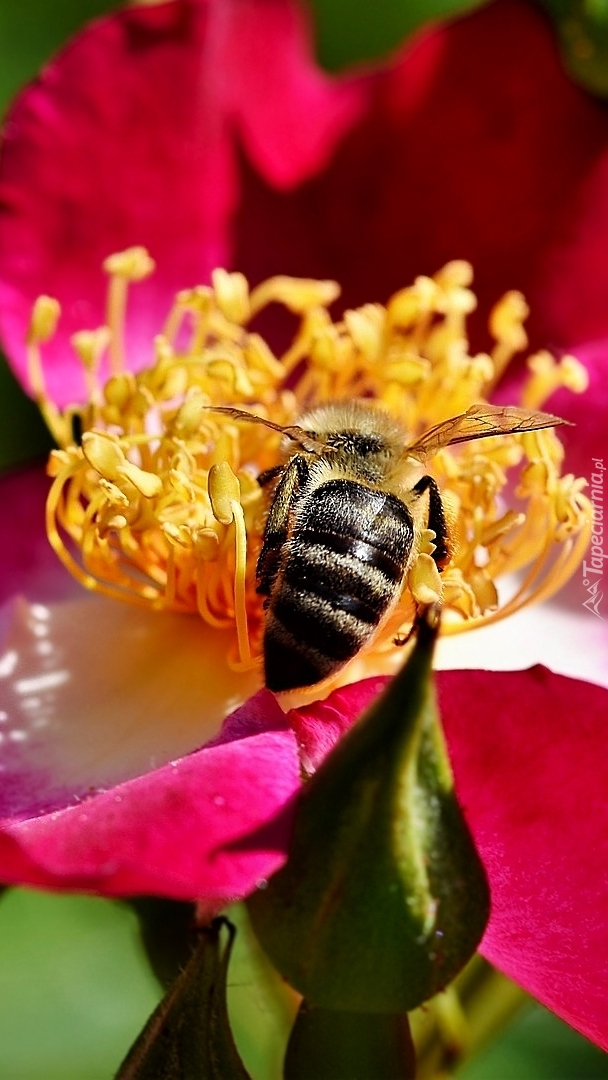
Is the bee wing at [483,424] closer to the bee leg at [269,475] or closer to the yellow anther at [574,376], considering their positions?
the bee leg at [269,475]

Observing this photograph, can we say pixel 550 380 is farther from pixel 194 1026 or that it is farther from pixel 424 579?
pixel 194 1026

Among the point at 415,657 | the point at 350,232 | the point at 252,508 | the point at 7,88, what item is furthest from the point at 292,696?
the point at 7,88

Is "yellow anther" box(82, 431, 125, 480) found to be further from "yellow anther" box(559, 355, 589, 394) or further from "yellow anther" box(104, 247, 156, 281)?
"yellow anther" box(559, 355, 589, 394)

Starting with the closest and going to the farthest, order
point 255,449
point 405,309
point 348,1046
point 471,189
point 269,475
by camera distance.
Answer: point 348,1046 → point 269,475 → point 255,449 → point 405,309 → point 471,189

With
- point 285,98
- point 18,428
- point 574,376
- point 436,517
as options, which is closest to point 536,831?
point 436,517

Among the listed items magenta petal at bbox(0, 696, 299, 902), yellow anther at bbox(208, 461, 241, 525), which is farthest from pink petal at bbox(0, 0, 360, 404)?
magenta petal at bbox(0, 696, 299, 902)

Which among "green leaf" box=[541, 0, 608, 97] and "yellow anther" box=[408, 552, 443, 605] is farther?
"green leaf" box=[541, 0, 608, 97]
